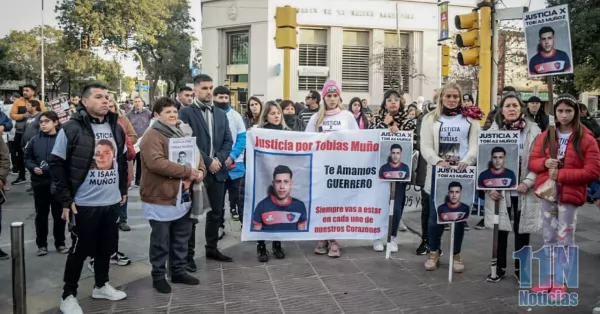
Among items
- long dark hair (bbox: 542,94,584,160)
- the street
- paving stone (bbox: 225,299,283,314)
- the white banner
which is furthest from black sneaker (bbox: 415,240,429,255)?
paving stone (bbox: 225,299,283,314)

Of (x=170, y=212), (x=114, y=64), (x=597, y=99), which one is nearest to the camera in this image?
(x=170, y=212)

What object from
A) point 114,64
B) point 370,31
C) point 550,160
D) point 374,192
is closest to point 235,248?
point 374,192

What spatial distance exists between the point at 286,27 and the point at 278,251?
568 cm

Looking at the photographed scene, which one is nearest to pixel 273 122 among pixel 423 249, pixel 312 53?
pixel 423 249

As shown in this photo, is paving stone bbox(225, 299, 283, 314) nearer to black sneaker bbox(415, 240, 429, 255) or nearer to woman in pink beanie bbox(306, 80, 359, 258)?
woman in pink beanie bbox(306, 80, 359, 258)

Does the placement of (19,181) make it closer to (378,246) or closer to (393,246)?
(378,246)

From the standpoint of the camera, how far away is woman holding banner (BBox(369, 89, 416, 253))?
6637mm

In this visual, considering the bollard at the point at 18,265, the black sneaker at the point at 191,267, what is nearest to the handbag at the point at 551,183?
the black sneaker at the point at 191,267

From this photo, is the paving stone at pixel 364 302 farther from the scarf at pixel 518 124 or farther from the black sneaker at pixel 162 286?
the scarf at pixel 518 124

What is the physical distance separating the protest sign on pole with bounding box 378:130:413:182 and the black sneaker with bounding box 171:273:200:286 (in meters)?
2.48

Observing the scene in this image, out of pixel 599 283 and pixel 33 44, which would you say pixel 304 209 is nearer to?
pixel 599 283

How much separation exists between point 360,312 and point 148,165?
2.35 meters

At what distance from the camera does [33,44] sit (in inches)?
2367

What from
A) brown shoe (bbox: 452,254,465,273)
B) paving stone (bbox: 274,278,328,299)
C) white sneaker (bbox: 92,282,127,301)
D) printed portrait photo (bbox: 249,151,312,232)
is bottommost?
paving stone (bbox: 274,278,328,299)
